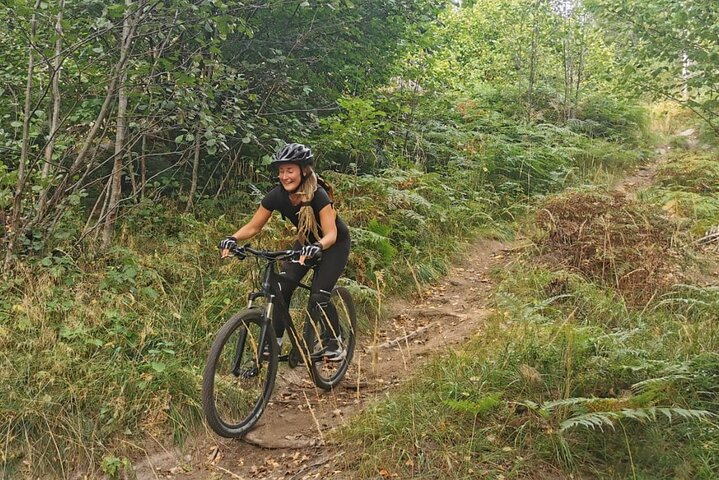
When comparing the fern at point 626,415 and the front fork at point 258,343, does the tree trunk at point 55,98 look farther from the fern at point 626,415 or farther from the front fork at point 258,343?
the fern at point 626,415

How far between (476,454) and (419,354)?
234cm

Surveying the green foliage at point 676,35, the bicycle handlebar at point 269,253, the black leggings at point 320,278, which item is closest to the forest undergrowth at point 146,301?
the black leggings at point 320,278

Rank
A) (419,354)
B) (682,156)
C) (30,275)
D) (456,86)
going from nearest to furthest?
(30,275)
(419,354)
(682,156)
(456,86)

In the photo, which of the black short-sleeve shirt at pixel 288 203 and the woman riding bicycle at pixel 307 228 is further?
the black short-sleeve shirt at pixel 288 203

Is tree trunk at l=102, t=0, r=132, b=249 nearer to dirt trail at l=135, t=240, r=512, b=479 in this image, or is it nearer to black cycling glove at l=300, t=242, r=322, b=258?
dirt trail at l=135, t=240, r=512, b=479

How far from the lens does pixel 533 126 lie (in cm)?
1430

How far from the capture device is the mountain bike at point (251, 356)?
434cm

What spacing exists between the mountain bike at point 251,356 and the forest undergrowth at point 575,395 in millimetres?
922

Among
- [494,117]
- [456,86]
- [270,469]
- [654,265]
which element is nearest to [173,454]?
[270,469]

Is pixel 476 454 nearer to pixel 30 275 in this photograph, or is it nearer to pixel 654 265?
pixel 654 265

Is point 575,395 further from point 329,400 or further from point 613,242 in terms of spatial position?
point 613,242

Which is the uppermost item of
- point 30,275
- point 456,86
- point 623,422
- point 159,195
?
point 456,86

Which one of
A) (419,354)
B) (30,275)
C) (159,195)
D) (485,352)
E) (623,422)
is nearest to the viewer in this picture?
(623,422)

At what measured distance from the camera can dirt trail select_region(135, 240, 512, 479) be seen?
4359 mm
